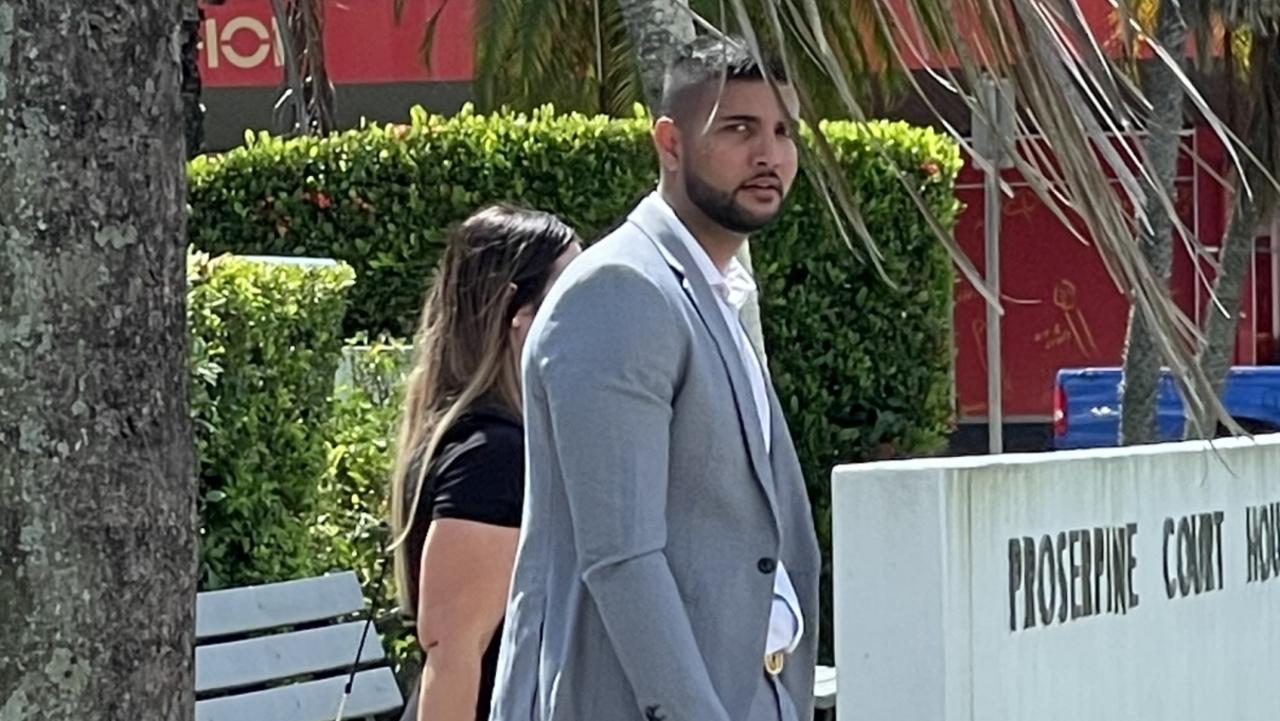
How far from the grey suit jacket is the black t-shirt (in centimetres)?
49

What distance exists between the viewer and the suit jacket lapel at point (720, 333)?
3.11 metres

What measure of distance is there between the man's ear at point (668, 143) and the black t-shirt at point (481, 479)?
0.70 metres

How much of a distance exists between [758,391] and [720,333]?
0.11 m

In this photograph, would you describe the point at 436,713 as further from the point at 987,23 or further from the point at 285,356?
the point at 285,356

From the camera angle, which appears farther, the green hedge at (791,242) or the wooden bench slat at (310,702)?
the green hedge at (791,242)

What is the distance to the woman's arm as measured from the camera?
3637 mm

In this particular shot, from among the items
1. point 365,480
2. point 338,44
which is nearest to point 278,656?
point 365,480

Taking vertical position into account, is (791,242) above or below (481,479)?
above

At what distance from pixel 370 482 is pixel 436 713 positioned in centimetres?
403

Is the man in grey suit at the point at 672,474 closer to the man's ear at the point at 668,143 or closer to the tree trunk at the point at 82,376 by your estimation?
the man's ear at the point at 668,143

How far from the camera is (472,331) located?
3936 mm

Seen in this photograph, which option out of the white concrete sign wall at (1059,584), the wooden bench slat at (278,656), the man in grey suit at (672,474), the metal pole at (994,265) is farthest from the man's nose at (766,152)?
the wooden bench slat at (278,656)

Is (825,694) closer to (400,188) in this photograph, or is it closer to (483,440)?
(483,440)

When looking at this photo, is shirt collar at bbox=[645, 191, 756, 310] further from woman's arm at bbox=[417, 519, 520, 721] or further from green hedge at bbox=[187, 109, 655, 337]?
green hedge at bbox=[187, 109, 655, 337]
